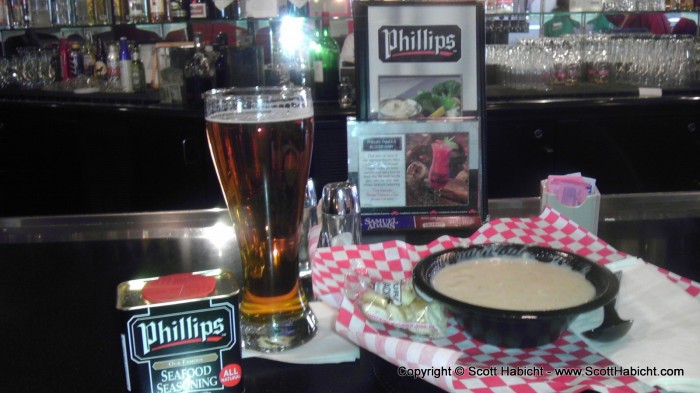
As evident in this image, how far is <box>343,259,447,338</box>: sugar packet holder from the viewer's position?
0.70 m

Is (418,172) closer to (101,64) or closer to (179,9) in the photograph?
(179,9)

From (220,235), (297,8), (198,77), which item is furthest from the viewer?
(297,8)

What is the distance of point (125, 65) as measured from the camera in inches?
141

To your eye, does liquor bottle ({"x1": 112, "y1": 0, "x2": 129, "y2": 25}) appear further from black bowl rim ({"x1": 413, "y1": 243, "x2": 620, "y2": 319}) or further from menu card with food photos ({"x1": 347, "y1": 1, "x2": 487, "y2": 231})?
black bowl rim ({"x1": 413, "y1": 243, "x2": 620, "y2": 319})

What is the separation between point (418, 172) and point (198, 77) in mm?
2181

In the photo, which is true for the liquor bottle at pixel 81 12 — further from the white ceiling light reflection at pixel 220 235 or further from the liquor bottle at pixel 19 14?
the white ceiling light reflection at pixel 220 235

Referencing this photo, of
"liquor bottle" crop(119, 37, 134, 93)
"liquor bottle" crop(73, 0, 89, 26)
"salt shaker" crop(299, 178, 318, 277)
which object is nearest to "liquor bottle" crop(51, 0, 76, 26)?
"liquor bottle" crop(73, 0, 89, 26)

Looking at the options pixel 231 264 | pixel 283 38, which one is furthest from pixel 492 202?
pixel 283 38

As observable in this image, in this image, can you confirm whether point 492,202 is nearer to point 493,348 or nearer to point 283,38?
point 493,348

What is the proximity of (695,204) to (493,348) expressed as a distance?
0.80m

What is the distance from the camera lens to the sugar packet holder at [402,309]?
70 centimetres

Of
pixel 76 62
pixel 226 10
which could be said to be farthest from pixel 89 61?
pixel 226 10

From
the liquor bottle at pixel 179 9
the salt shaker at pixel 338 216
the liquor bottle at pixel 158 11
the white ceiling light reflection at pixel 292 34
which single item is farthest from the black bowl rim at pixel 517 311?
the liquor bottle at pixel 158 11

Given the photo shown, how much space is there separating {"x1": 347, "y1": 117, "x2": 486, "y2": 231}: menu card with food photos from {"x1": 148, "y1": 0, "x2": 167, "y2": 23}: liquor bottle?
2.73 metres
